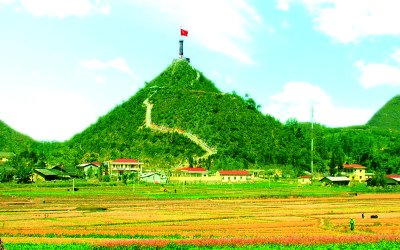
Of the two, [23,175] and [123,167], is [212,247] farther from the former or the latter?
[123,167]

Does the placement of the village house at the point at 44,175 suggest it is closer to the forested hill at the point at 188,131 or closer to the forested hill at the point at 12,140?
the forested hill at the point at 188,131

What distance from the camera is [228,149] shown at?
119000 millimetres

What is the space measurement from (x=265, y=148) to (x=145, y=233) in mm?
98101

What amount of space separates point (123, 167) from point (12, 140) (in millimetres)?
107126

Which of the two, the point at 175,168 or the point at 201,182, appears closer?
the point at 201,182

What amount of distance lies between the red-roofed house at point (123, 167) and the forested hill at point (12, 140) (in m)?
90.9

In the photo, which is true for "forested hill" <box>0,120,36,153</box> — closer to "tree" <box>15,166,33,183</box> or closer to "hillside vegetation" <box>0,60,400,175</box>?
"hillside vegetation" <box>0,60,400,175</box>

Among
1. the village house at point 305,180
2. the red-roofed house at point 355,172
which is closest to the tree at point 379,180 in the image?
the village house at point 305,180

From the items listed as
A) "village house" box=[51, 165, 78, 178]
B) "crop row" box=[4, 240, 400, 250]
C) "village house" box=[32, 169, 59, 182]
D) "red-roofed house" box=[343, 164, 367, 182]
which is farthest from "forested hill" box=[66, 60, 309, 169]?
"crop row" box=[4, 240, 400, 250]

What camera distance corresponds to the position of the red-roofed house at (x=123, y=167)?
3981 inches

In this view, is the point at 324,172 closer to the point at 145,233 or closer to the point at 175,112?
the point at 175,112

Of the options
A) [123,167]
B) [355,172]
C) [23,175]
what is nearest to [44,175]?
[23,175]

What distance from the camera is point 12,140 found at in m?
185

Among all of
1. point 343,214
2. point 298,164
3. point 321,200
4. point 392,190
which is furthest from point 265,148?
point 343,214
